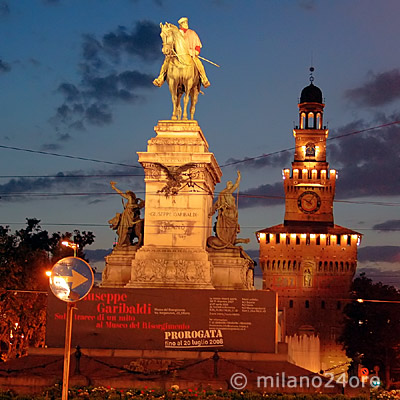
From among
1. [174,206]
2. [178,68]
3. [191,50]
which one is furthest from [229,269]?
[191,50]

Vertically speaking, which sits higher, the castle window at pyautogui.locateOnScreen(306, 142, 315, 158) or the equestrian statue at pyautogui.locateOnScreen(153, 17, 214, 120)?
the castle window at pyautogui.locateOnScreen(306, 142, 315, 158)

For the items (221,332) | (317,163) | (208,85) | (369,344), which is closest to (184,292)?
(221,332)

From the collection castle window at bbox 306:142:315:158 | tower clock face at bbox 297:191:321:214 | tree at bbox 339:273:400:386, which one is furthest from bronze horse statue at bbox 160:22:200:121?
castle window at bbox 306:142:315:158

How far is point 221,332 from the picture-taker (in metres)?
37.7

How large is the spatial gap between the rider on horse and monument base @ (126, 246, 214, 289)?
345 inches

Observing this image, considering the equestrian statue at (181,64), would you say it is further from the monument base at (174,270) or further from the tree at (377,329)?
the tree at (377,329)

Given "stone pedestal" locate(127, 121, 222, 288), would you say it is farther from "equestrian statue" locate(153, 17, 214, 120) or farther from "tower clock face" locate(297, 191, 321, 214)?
"tower clock face" locate(297, 191, 321, 214)

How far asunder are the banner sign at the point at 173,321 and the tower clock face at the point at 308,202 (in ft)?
391

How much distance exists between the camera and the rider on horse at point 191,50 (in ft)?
143

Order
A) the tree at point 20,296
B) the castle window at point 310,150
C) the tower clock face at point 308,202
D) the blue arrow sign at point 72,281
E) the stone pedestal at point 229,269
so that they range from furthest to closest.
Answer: the castle window at point 310,150
the tower clock face at point 308,202
the tree at point 20,296
the stone pedestal at point 229,269
the blue arrow sign at point 72,281

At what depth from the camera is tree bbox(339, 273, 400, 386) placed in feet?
340

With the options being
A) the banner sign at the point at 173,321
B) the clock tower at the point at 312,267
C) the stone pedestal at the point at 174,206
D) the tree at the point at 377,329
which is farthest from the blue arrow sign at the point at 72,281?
the clock tower at the point at 312,267

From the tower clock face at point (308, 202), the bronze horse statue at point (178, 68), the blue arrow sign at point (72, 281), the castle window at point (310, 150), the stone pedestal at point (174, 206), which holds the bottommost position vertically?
the blue arrow sign at point (72, 281)

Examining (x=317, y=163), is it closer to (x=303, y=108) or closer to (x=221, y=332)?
(x=303, y=108)
